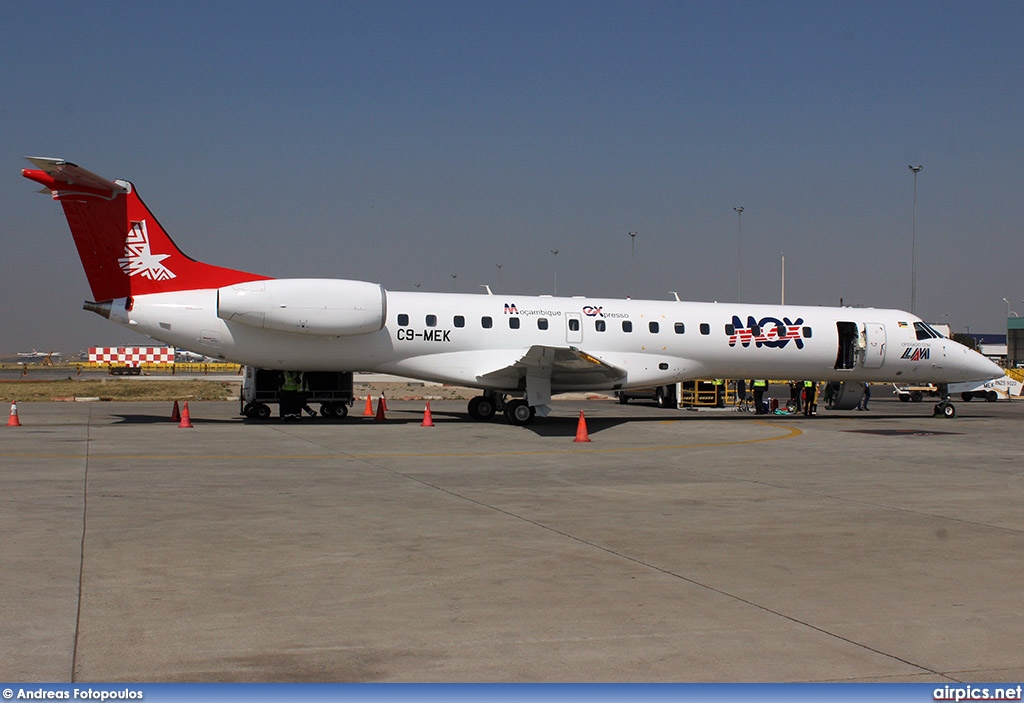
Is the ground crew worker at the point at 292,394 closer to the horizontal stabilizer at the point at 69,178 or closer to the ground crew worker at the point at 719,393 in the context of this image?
the horizontal stabilizer at the point at 69,178

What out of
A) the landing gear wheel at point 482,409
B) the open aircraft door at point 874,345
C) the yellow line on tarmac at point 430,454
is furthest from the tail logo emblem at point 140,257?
the open aircraft door at point 874,345

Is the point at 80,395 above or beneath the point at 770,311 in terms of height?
beneath

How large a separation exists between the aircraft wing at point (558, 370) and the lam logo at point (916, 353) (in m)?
8.67

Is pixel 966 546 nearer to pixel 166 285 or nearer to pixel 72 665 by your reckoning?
pixel 72 665

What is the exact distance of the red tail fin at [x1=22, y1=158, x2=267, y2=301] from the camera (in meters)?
21.7

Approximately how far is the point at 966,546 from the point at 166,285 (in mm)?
18480

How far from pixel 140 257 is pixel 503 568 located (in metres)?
17.2

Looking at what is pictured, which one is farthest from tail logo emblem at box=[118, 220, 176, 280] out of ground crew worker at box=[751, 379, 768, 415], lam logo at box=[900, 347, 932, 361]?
lam logo at box=[900, 347, 932, 361]

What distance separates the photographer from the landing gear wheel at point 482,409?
25844mm

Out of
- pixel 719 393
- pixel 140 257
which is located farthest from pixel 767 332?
pixel 140 257

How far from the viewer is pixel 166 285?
22.5 m

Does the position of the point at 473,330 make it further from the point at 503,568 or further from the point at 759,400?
the point at 503,568

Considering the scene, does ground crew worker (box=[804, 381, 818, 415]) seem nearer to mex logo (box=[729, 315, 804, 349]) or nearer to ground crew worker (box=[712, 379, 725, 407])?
mex logo (box=[729, 315, 804, 349])

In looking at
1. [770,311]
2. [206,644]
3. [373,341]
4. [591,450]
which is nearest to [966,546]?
[206,644]
